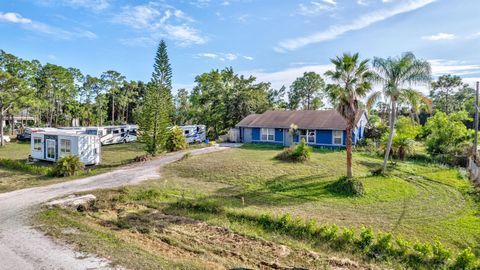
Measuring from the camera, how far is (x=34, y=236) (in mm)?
9039

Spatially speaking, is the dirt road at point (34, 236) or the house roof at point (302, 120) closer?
the dirt road at point (34, 236)

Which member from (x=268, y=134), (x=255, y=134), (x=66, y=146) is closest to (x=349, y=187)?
(x=268, y=134)

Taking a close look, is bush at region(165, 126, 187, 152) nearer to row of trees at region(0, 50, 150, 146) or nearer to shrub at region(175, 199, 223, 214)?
shrub at region(175, 199, 223, 214)

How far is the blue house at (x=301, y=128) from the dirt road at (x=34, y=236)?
55.4ft

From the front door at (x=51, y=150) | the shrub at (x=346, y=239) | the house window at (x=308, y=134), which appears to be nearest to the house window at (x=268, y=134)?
the house window at (x=308, y=134)

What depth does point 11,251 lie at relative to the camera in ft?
26.5

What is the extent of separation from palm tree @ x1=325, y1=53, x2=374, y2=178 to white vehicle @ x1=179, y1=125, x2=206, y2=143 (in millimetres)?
21554

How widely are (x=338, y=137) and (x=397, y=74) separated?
429 inches

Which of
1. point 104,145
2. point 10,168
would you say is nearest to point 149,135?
point 10,168

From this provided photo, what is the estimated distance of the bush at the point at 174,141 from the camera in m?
27.7

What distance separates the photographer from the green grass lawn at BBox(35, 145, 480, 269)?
9869 mm

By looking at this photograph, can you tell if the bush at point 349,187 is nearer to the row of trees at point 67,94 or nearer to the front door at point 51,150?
the front door at point 51,150

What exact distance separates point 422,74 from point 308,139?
13.3 metres

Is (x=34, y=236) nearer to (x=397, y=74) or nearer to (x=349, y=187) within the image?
(x=349, y=187)
